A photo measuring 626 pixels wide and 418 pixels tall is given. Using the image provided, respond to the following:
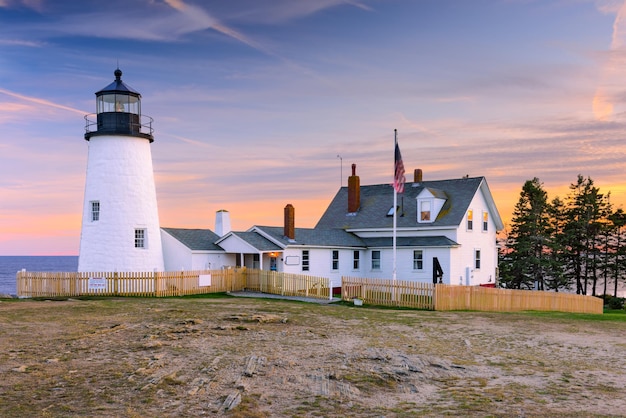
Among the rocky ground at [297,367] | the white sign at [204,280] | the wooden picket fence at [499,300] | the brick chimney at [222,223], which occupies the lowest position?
the wooden picket fence at [499,300]

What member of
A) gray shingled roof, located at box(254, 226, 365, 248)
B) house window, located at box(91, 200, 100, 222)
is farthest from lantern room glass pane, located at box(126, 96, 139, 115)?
gray shingled roof, located at box(254, 226, 365, 248)

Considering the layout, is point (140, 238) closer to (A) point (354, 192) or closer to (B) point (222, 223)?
(B) point (222, 223)

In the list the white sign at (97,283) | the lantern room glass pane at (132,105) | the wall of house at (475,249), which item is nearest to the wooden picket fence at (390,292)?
the wall of house at (475,249)

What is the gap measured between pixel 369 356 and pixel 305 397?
402 cm

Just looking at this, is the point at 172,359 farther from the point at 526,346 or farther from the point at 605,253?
the point at 605,253

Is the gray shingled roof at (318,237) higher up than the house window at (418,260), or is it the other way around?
the gray shingled roof at (318,237)

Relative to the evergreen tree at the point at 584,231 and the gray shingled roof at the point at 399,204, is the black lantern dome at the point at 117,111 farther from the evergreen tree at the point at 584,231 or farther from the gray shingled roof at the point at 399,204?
the evergreen tree at the point at 584,231

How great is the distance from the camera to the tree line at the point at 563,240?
56062 millimetres

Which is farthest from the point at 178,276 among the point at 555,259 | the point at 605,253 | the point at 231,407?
the point at 605,253

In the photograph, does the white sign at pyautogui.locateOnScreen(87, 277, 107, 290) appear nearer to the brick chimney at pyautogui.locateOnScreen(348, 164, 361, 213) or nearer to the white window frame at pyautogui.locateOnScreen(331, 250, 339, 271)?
the white window frame at pyautogui.locateOnScreen(331, 250, 339, 271)

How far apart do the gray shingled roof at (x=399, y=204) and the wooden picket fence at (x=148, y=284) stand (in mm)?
9261

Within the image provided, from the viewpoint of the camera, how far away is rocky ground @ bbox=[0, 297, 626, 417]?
9859 mm

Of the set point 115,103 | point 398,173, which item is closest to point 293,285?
point 398,173

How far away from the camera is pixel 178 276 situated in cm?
3278
